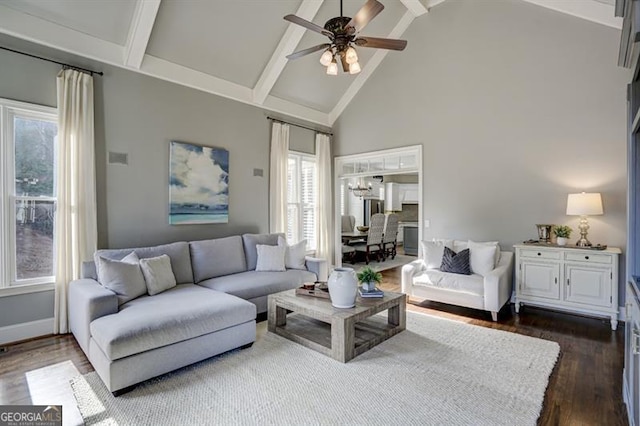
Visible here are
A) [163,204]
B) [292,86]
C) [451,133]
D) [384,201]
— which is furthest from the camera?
[384,201]

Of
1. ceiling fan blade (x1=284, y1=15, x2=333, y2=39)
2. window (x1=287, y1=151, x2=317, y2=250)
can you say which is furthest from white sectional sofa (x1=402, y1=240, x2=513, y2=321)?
ceiling fan blade (x1=284, y1=15, x2=333, y2=39)

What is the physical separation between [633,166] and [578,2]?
339 cm

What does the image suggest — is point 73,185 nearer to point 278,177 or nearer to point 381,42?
point 278,177

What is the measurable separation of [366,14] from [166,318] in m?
3.11

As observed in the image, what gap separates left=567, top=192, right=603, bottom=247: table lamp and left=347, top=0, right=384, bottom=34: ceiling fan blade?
3.28 m

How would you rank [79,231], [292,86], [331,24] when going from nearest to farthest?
[331,24]
[79,231]
[292,86]

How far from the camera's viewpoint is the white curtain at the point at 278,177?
581 centimetres

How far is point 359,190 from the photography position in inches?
389

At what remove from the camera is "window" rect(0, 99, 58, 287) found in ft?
10.9

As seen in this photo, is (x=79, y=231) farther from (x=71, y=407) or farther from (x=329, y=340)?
(x=329, y=340)

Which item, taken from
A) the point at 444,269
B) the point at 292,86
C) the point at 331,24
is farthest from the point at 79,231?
the point at 444,269

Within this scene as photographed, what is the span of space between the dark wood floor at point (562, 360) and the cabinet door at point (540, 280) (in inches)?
11.9

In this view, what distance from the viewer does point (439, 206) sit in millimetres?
5570

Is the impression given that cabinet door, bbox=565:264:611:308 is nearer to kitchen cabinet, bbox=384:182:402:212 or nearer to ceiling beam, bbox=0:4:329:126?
ceiling beam, bbox=0:4:329:126
